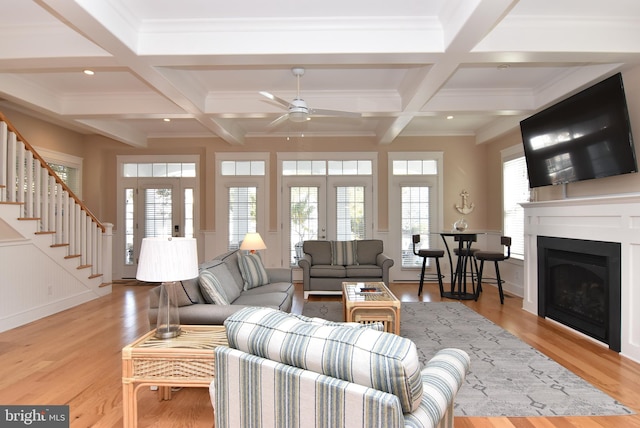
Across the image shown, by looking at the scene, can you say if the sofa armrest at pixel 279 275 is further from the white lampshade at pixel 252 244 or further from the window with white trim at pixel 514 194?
the window with white trim at pixel 514 194

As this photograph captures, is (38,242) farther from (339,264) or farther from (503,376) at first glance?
(503,376)

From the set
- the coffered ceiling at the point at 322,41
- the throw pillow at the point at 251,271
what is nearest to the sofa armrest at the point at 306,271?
the throw pillow at the point at 251,271

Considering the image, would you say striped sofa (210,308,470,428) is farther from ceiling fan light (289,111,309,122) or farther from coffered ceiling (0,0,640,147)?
ceiling fan light (289,111,309,122)

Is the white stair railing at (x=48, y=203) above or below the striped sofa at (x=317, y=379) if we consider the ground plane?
above

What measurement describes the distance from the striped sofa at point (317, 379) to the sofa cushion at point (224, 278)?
191 cm

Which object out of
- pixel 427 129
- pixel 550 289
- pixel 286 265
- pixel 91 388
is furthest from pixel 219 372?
pixel 427 129

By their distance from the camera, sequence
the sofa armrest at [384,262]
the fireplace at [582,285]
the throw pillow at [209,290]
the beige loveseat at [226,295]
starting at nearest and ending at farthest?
the beige loveseat at [226,295], the throw pillow at [209,290], the fireplace at [582,285], the sofa armrest at [384,262]

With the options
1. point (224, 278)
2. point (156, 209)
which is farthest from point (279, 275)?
point (156, 209)

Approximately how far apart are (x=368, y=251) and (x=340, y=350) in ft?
17.5

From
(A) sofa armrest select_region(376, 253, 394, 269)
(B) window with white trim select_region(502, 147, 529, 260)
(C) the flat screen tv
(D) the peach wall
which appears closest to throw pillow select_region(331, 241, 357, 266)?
(A) sofa armrest select_region(376, 253, 394, 269)

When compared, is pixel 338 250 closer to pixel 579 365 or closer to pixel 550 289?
pixel 550 289

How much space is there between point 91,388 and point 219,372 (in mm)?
2114

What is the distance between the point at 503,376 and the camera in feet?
9.89

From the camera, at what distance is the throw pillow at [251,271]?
4289 millimetres
